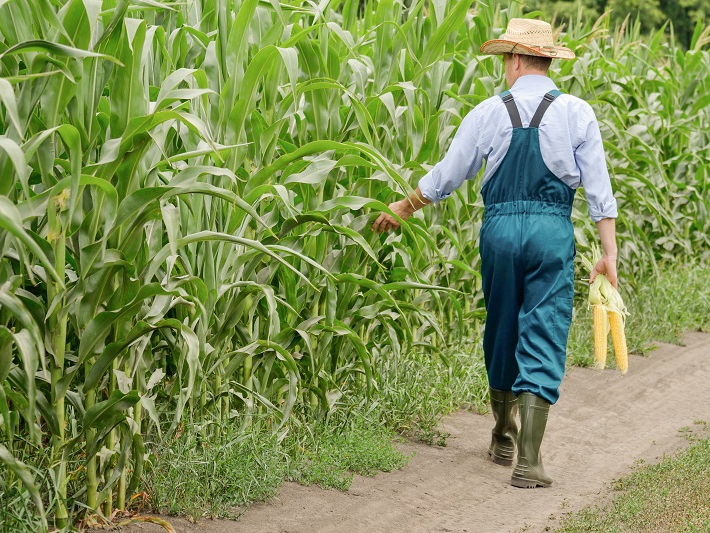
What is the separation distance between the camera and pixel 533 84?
4.23 metres

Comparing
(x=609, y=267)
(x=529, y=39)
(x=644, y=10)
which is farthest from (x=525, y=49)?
(x=644, y=10)

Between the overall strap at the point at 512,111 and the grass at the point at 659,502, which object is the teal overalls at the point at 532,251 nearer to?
the overall strap at the point at 512,111

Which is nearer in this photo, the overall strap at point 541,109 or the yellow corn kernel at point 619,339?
the overall strap at point 541,109

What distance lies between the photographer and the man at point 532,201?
415 centimetres

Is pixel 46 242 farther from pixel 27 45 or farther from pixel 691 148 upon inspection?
pixel 691 148

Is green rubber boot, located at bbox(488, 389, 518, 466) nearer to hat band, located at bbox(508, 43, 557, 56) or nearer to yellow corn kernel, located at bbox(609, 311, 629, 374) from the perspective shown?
yellow corn kernel, located at bbox(609, 311, 629, 374)

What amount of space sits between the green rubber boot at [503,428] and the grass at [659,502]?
19.7 inches

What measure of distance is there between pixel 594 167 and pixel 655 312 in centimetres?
342

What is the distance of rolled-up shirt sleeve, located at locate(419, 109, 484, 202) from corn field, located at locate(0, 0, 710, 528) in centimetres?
11

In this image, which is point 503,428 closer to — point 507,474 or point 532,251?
point 507,474

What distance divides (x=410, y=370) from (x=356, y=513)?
1.32m

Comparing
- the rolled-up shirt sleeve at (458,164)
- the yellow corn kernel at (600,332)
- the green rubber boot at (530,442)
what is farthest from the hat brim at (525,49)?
the green rubber boot at (530,442)

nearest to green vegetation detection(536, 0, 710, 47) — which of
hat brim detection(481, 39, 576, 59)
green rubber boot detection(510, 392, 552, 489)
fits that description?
hat brim detection(481, 39, 576, 59)

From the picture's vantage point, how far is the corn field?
2738 mm
